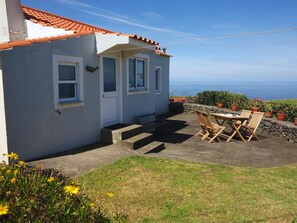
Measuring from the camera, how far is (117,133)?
823cm

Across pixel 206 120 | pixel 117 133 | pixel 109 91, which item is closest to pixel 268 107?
pixel 206 120

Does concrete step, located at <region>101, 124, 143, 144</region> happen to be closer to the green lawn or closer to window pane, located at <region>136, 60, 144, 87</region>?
the green lawn

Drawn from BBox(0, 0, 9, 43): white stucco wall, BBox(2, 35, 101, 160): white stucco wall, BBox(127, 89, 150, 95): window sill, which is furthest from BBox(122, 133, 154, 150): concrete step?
BBox(0, 0, 9, 43): white stucco wall

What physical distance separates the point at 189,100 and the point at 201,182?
1428 centimetres

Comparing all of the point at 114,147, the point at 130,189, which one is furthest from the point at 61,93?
the point at 130,189

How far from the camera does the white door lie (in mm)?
8742

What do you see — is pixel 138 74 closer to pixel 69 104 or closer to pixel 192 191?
pixel 69 104

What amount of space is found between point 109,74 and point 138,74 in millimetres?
2178

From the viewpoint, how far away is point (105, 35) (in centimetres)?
798

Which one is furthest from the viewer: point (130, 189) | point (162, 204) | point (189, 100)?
point (189, 100)

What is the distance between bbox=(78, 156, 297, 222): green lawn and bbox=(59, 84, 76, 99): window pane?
2.55 metres

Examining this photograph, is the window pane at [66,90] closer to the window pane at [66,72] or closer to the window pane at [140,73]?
the window pane at [66,72]

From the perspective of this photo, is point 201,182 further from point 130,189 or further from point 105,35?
point 105,35

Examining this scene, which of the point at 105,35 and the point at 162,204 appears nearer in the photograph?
the point at 162,204
